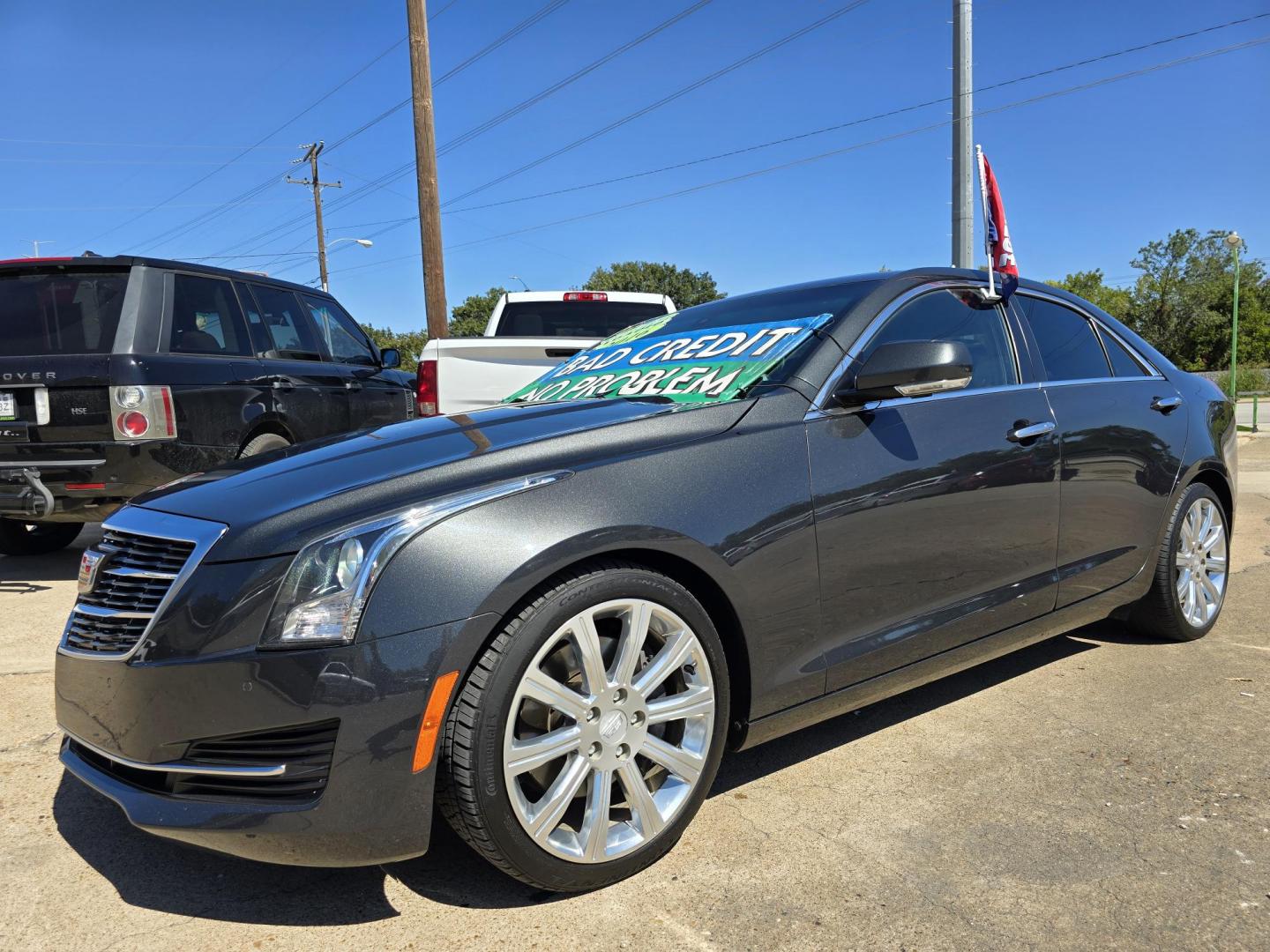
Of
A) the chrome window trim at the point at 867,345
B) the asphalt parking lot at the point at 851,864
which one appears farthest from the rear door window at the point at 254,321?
the chrome window trim at the point at 867,345

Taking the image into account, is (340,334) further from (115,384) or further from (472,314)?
(472,314)

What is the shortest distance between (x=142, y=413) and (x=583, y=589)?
3998 millimetres

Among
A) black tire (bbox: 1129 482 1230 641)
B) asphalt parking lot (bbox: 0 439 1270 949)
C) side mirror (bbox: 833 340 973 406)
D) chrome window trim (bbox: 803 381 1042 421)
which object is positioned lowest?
asphalt parking lot (bbox: 0 439 1270 949)

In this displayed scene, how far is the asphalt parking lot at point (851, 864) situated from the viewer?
2.22 meters

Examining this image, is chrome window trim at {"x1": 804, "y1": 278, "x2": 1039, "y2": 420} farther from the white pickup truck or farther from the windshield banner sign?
the white pickup truck

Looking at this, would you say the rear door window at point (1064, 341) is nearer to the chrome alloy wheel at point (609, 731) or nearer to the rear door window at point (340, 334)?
the chrome alloy wheel at point (609, 731)

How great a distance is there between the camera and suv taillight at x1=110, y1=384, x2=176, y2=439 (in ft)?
17.2

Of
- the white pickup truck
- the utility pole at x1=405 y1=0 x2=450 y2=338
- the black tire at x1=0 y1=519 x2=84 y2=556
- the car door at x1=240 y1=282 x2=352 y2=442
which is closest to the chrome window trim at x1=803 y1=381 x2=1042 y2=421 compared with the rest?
the white pickup truck

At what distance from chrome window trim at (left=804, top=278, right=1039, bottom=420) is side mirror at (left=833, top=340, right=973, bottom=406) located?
0.12 feet

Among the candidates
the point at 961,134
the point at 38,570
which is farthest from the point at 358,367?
the point at 961,134

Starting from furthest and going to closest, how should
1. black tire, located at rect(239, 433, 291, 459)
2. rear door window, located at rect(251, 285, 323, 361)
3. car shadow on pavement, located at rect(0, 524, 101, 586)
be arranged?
1. rear door window, located at rect(251, 285, 323, 361)
2. black tire, located at rect(239, 433, 291, 459)
3. car shadow on pavement, located at rect(0, 524, 101, 586)

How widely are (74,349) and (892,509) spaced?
15.3 ft

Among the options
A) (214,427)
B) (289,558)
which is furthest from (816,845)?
(214,427)

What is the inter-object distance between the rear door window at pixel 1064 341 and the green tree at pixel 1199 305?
6563 cm
